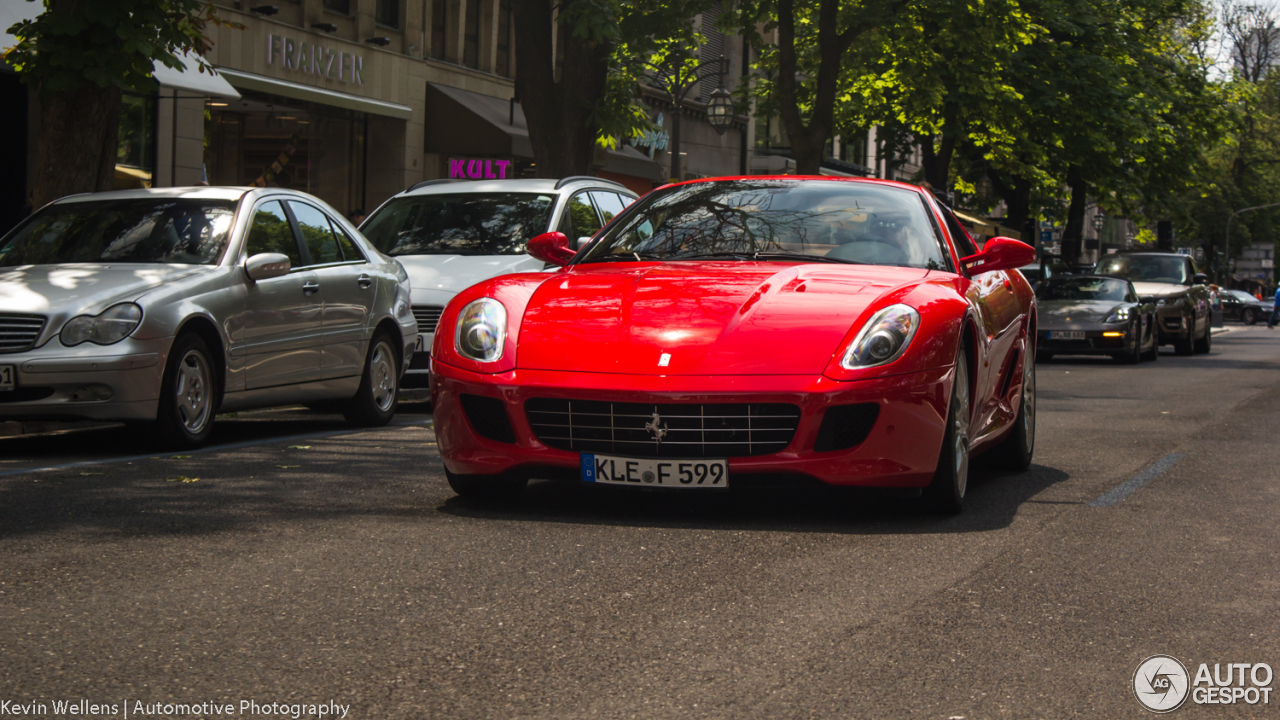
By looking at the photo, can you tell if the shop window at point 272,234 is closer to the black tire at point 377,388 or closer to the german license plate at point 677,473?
the black tire at point 377,388

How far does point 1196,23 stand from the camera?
45.4 m

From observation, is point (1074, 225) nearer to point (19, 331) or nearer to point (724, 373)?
point (19, 331)

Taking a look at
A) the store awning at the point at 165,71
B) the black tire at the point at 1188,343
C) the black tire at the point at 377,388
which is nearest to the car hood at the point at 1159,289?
the black tire at the point at 1188,343

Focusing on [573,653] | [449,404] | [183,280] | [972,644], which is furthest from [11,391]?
[972,644]

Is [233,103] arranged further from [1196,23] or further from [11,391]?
[1196,23]

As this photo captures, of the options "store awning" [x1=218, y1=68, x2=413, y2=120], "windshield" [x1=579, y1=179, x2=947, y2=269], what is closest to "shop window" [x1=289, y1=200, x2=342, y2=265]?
"windshield" [x1=579, y1=179, x2=947, y2=269]

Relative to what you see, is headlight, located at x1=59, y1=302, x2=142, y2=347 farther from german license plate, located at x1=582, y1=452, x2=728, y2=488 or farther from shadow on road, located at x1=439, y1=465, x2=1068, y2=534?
german license plate, located at x1=582, y1=452, x2=728, y2=488

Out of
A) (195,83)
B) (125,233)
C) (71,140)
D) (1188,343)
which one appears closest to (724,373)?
(125,233)

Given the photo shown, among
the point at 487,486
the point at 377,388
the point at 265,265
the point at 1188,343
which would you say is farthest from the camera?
the point at 1188,343

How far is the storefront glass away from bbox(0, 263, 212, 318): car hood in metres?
15.5

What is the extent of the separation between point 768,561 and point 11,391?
4588 millimetres

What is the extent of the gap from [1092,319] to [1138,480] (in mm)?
16627

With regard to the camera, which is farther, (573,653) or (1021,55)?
(1021,55)

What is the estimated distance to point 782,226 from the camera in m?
7.10
